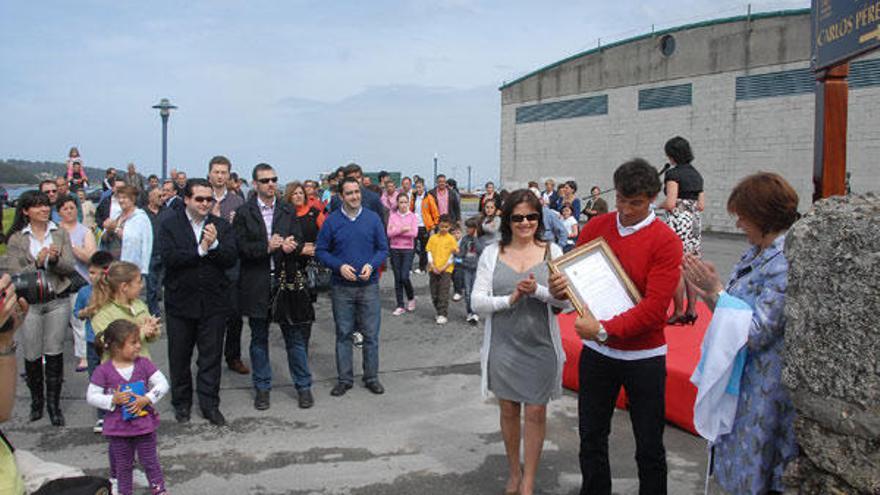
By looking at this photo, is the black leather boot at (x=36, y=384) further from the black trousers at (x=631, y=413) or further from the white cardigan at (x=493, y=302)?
the black trousers at (x=631, y=413)

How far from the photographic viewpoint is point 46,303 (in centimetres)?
527

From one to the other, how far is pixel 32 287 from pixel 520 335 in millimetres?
2566

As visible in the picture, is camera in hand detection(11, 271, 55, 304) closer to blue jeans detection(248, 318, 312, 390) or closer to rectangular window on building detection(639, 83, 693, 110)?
blue jeans detection(248, 318, 312, 390)

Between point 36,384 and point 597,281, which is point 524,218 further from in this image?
point 36,384

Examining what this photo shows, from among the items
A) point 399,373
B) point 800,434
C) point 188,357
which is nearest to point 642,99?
point 399,373

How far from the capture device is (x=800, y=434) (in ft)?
7.18

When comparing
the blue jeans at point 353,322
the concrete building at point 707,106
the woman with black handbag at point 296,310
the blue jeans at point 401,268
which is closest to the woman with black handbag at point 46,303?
the woman with black handbag at point 296,310

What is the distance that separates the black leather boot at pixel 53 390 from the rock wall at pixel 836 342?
5.46 m

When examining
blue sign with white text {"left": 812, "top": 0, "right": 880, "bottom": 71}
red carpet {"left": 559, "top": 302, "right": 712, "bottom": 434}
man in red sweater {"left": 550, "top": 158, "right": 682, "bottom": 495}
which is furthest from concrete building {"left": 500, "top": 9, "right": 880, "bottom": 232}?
man in red sweater {"left": 550, "top": 158, "right": 682, "bottom": 495}

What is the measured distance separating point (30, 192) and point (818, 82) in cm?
630

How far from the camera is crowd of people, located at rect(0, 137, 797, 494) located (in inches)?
105

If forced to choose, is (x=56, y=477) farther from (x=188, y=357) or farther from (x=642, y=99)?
(x=642, y=99)

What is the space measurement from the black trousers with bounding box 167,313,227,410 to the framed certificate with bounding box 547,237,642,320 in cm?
334

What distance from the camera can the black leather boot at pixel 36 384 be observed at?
17.8ft
